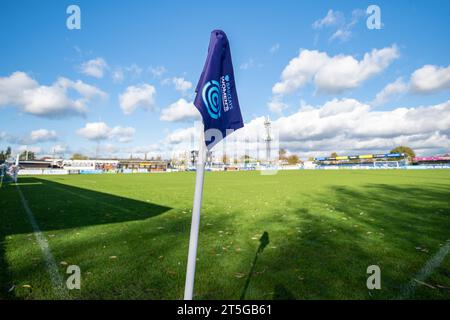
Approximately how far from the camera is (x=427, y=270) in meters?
3.98

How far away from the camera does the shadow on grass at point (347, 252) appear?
11.0ft

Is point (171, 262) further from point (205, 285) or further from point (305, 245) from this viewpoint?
point (305, 245)

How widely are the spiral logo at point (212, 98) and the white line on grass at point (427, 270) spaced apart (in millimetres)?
3267

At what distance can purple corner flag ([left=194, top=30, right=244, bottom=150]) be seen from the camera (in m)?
2.03

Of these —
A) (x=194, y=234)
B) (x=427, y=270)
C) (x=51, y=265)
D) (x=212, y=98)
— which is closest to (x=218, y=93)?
(x=212, y=98)

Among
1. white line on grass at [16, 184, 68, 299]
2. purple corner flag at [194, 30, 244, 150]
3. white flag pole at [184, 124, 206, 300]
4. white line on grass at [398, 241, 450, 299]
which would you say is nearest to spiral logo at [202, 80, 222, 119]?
purple corner flag at [194, 30, 244, 150]

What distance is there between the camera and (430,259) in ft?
14.5

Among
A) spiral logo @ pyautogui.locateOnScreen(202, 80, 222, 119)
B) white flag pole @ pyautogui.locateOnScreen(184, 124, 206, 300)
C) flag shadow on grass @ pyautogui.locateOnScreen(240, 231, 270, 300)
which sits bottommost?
flag shadow on grass @ pyautogui.locateOnScreen(240, 231, 270, 300)

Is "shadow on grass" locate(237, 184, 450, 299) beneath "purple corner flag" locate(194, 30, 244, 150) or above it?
beneath

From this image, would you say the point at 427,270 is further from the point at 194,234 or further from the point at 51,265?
the point at 51,265

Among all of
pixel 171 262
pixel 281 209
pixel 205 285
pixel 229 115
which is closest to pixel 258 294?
pixel 205 285

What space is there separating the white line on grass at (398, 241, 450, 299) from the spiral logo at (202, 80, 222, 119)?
129 inches

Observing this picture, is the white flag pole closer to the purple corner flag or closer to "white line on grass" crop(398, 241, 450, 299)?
the purple corner flag

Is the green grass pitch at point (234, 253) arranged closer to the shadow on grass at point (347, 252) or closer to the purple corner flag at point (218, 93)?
the shadow on grass at point (347, 252)
